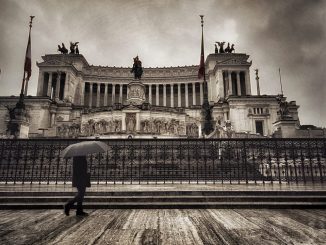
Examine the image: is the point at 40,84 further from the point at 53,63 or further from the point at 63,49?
the point at 63,49

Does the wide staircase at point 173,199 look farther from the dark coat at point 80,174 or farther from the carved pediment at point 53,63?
the carved pediment at point 53,63

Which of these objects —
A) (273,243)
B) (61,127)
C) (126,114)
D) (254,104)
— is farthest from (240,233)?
(254,104)

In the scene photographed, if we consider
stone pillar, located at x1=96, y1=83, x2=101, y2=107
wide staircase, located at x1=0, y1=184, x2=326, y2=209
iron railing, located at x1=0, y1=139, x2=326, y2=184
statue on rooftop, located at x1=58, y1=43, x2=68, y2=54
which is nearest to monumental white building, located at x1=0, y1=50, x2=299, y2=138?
stone pillar, located at x1=96, y1=83, x2=101, y2=107

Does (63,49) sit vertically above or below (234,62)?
above

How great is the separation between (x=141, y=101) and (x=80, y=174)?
35.4 meters

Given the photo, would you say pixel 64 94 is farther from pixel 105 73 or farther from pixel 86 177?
pixel 86 177

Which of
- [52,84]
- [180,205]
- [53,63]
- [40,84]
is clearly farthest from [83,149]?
[52,84]

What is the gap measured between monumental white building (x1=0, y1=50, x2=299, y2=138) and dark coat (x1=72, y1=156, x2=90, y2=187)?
21.5 m

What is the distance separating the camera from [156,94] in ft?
224

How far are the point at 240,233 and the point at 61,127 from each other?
4139 centimetres

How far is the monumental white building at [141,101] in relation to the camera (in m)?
37.0

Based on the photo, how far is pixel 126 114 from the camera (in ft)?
119

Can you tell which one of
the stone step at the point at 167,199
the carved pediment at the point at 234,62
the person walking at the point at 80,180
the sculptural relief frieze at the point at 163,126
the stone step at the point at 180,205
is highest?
the carved pediment at the point at 234,62

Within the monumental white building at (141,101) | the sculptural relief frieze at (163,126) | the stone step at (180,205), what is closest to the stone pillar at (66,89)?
the monumental white building at (141,101)
